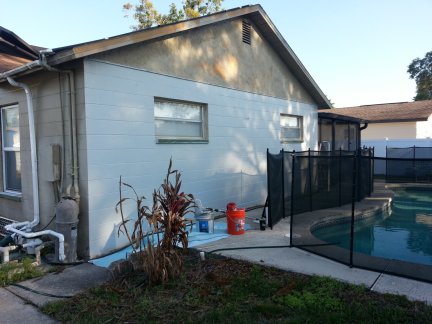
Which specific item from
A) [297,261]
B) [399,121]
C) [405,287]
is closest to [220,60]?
[297,261]

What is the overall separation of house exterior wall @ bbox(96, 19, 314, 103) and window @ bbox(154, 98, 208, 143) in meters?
0.61

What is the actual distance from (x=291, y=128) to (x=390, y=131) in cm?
1563

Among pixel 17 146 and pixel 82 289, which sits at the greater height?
pixel 17 146

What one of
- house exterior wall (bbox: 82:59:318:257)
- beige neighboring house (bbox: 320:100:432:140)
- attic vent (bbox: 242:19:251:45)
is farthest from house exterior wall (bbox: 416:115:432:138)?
attic vent (bbox: 242:19:251:45)

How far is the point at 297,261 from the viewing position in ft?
17.9

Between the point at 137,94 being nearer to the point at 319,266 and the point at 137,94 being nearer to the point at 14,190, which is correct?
the point at 14,190

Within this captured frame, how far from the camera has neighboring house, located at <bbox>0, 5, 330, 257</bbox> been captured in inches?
235

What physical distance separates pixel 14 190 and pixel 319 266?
618 cm

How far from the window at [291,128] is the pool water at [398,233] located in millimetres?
→ 3432

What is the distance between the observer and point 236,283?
4.62 meters

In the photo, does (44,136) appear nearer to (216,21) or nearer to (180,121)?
(180,121)

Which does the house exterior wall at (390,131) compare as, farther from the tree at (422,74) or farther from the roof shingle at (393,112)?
the tree at (422,74)

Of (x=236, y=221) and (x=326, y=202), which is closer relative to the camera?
(x=236, y=221)

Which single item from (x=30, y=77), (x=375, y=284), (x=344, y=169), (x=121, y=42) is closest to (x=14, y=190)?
(x=30, y=77)
